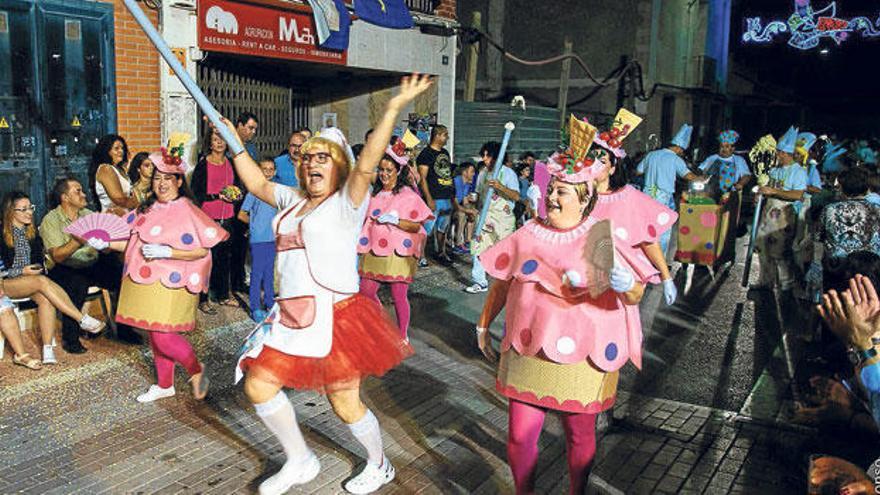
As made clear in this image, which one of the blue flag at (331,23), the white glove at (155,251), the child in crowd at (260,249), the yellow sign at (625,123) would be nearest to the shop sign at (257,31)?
the blue flag at (331,23)

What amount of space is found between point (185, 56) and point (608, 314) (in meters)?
7.55

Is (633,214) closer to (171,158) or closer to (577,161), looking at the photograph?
(577,161)

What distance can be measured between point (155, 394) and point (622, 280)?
3741 mm

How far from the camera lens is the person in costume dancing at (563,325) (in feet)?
12.2

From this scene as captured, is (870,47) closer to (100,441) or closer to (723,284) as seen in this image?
(723,284)

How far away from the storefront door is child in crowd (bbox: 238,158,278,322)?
212cm

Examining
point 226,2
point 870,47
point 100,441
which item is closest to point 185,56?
point 226,2

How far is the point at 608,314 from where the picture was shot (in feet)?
12.4

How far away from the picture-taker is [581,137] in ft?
13.4

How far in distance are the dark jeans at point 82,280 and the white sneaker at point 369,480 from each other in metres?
3.61

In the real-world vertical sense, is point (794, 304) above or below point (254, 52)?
below

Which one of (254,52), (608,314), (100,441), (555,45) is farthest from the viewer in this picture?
(555,45)

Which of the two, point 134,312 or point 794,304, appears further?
point 794,304

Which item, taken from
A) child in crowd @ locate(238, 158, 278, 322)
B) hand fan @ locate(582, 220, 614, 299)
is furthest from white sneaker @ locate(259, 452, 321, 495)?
child in crowd @ locate(238, 158, 278, 322)
